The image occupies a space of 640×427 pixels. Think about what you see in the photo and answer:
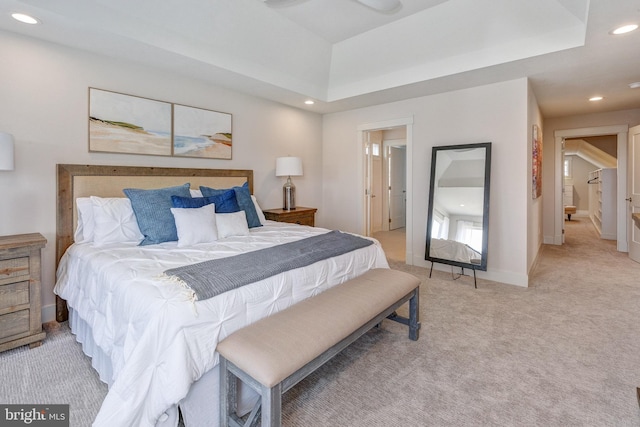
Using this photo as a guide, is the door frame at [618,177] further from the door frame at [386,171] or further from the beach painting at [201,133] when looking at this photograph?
Answer: the beach painting at [201,133]

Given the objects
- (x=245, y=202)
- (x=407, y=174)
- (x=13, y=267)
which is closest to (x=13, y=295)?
(x=13, y=267)

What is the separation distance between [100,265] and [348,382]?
67.6 inches

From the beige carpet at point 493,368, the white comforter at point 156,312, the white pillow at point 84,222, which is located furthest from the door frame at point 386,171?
the white pillow at point 84,222

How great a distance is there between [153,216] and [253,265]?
4.09ft

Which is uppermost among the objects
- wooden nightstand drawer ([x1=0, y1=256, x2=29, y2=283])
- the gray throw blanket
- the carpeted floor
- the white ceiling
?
the white ceiling

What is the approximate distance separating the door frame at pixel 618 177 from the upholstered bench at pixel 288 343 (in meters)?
5.46

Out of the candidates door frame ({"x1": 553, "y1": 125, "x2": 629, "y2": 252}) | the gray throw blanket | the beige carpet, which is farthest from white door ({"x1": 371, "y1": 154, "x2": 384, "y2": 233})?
the gray throw blanket

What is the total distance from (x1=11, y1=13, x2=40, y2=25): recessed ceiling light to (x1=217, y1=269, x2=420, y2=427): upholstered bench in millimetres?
2711

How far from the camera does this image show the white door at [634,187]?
455cm

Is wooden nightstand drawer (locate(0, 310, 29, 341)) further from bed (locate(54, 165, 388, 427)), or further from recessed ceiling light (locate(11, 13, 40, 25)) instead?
recessed ceiling light (locate(11, 13, 40, 25))

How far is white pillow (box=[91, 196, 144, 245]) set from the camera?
2520mm

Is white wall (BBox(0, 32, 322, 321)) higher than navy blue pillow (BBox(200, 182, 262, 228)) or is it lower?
higher

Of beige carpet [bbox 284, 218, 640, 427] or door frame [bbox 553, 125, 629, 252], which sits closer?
beige carpet [bbox 284, 218, 640, 427]

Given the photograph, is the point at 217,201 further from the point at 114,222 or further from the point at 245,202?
the point at 114,222
